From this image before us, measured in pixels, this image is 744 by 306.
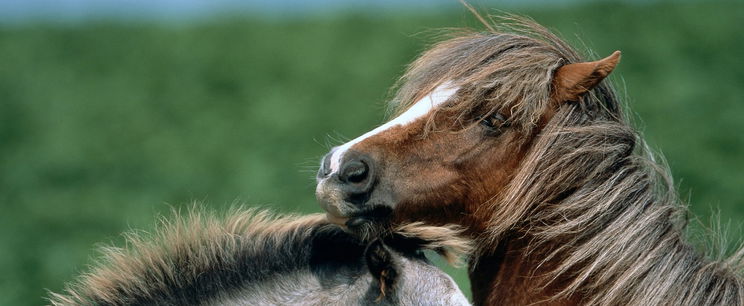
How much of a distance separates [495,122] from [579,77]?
43 cm

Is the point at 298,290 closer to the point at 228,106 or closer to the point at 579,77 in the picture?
the point at 579,77

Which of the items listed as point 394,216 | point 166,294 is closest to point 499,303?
point 394,216

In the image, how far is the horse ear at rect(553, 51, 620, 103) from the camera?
4.10 m

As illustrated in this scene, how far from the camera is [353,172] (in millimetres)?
3955

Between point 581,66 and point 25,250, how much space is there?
10.1 metres

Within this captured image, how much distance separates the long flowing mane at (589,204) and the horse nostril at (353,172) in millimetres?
579

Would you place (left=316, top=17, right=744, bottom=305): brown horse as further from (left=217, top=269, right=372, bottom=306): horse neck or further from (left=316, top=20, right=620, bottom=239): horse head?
(left=217, top=269, right=372, bottom=306): horse neck

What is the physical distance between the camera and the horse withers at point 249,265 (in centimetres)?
356

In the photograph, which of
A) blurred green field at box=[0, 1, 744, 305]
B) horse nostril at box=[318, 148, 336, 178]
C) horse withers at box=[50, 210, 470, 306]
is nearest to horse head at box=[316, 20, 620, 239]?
horse nostril at box=[318, 148, 336, 178]

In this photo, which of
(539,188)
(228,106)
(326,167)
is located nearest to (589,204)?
(539,188)

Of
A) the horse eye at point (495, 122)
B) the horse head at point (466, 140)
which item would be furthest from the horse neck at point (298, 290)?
the horse eye at point (495, 122)

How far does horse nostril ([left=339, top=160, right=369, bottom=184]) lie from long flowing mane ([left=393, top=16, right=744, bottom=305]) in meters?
0.58

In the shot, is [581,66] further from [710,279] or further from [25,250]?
[25,250]

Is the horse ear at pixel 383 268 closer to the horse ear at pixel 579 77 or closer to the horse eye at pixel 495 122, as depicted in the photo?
the horse eye at pixel 495 122
